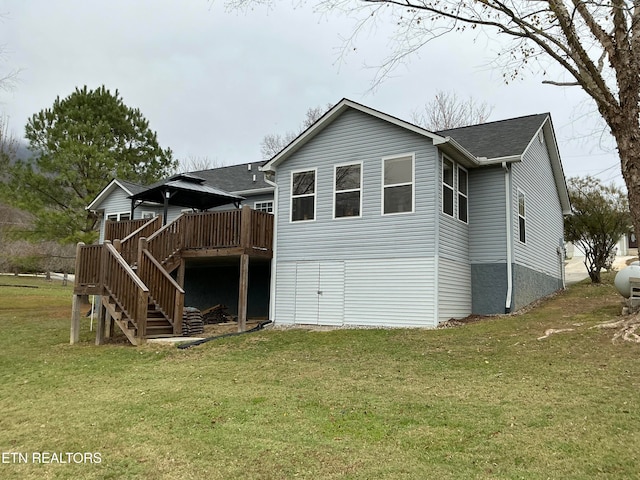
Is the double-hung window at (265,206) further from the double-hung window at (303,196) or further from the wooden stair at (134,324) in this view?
the wooden stair at (134,324)

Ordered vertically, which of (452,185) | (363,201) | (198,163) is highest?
(198,163)

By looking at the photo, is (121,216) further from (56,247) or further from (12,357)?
(56,247)

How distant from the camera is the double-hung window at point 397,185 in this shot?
1180 centimetres

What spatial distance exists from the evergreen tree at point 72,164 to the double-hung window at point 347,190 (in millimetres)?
13725

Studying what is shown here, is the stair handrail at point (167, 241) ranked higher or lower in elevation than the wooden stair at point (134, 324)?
higher

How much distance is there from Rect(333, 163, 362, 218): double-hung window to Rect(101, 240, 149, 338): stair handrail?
16.8 feet

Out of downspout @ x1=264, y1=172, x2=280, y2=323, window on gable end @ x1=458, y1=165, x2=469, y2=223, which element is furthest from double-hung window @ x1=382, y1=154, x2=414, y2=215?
downspout @ x1=264, y1=172, x2=280, y2=323

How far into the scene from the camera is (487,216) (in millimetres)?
13023

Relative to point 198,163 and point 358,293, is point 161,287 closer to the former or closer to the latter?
point 358,293

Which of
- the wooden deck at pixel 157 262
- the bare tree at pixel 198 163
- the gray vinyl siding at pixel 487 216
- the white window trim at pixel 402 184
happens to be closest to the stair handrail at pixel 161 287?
the wooden deck at pixel 157 262

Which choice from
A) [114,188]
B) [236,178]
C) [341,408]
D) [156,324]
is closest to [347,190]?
[156,324]

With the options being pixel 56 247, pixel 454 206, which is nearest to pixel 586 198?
pixel 454 206

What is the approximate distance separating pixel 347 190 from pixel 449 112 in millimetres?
20958

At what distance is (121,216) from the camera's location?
20.0 metres
